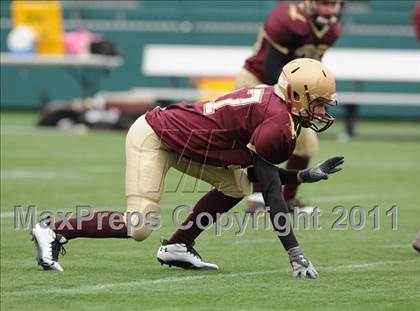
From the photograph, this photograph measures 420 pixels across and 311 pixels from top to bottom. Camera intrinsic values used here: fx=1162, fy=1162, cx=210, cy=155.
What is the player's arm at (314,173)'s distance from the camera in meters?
6.32

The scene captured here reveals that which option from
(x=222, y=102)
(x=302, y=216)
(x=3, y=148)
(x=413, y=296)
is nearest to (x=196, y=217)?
(x=222, y=102)

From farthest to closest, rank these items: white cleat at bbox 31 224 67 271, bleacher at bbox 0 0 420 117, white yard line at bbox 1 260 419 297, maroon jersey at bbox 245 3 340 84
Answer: bleacher at bbox 0 0 420 117
maroon jersey at bbox 245 3 340 84
white cleat at bbox 31 224 67 271
white yard line at bbox 1 260 419 297

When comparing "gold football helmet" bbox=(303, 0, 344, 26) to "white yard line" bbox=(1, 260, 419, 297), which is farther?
"gold football helmet" bbox=(303, 0, 344, 26)

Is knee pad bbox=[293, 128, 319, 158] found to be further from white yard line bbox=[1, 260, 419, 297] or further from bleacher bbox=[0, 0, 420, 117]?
bleacher bbox=[0, 0, 420, 117]

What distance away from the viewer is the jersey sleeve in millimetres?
6180

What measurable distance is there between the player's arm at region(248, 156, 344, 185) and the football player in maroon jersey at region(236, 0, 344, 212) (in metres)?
2.91

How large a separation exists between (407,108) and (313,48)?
490 inches

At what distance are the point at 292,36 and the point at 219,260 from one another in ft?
9.94

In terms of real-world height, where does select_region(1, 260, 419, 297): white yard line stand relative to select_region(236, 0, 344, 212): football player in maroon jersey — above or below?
below

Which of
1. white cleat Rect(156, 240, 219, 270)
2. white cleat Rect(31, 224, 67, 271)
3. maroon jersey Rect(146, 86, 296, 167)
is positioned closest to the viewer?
maroon jersey Rect(146, 86, 296, 167)

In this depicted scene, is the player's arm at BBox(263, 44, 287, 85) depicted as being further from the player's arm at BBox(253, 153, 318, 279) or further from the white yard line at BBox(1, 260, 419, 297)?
the player's arm at BBox(253, 153, 318, 279)

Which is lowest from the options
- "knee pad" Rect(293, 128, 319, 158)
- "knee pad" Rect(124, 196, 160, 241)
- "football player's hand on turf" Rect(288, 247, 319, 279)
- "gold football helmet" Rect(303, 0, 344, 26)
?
"knee pad" Rect(293, 128, 319, 158)

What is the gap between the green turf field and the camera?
226 inches

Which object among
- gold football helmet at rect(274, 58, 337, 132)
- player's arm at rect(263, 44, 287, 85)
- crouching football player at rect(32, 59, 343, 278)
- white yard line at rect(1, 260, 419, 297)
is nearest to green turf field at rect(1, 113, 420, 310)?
white yard line at rect(1, 260, 419, 297)
